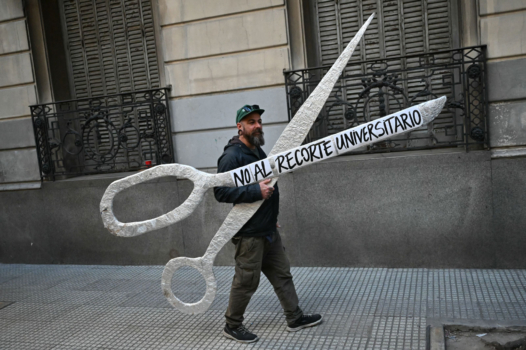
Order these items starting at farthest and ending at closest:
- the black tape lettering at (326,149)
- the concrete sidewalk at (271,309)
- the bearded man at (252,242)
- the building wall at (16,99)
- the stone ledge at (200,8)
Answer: the building wall at (16,99), the stone ledge at (200,8), the concrete sidewalk at (271,309), the bearded man at (252,242), the black tape lettering at (326,149)

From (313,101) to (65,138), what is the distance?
17.9ft

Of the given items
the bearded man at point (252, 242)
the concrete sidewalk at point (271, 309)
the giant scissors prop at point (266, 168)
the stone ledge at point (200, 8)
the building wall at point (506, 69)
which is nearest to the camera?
the giant scissors prop at point (266, 168)

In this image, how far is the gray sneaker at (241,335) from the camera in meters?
3.94

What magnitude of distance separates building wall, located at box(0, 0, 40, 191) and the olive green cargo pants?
4782 millimetres

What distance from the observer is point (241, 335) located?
3.96 metres

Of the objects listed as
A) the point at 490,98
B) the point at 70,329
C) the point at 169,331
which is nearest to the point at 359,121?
the point at 490,98

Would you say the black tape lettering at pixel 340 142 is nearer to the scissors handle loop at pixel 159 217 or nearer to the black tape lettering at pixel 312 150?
the black tape lettering at pixel 312 150

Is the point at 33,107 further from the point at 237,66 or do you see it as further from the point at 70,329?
the point at 70,329

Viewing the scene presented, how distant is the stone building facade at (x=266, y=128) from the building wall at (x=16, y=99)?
0.9 inches

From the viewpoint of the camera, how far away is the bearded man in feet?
12.3

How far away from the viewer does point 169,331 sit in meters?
4.34

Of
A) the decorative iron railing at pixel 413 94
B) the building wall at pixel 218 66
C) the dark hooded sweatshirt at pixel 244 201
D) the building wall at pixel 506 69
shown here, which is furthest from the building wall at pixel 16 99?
the building wall at pixel 506 69

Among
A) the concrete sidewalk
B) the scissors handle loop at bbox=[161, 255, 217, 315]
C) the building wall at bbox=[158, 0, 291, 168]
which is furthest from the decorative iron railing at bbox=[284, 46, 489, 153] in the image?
the scissors handle loop at bbox=[161, 255, 217, 315]

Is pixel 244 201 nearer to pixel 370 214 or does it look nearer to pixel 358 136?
pixel 358 136
